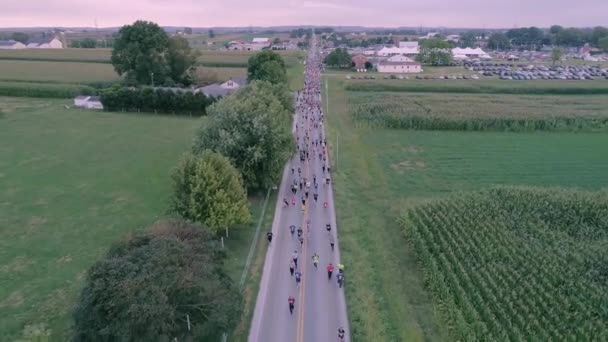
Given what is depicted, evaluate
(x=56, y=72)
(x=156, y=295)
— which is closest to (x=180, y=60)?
(x=56, y=72)

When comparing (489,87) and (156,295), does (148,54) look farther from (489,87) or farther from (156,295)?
(156,295)

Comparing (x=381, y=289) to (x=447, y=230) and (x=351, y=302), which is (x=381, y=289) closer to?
(x=351, y=302)

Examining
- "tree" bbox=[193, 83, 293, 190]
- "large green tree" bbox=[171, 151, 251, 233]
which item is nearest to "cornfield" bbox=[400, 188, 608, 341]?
"tree" bbox=[193, 83, 293, 190]

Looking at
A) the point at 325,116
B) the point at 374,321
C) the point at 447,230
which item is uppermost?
the point at 325,116

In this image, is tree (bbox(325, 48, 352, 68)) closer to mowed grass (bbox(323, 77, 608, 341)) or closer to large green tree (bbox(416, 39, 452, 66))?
large green tree (bbox(416, 39, 452, 66))

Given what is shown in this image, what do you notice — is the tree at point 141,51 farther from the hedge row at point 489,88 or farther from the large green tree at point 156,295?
the large green tree at point 156,295

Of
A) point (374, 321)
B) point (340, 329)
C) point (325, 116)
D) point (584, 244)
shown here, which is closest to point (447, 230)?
point (584, 244)

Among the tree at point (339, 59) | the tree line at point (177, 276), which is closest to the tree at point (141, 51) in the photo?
the tree at point (339, 59)
